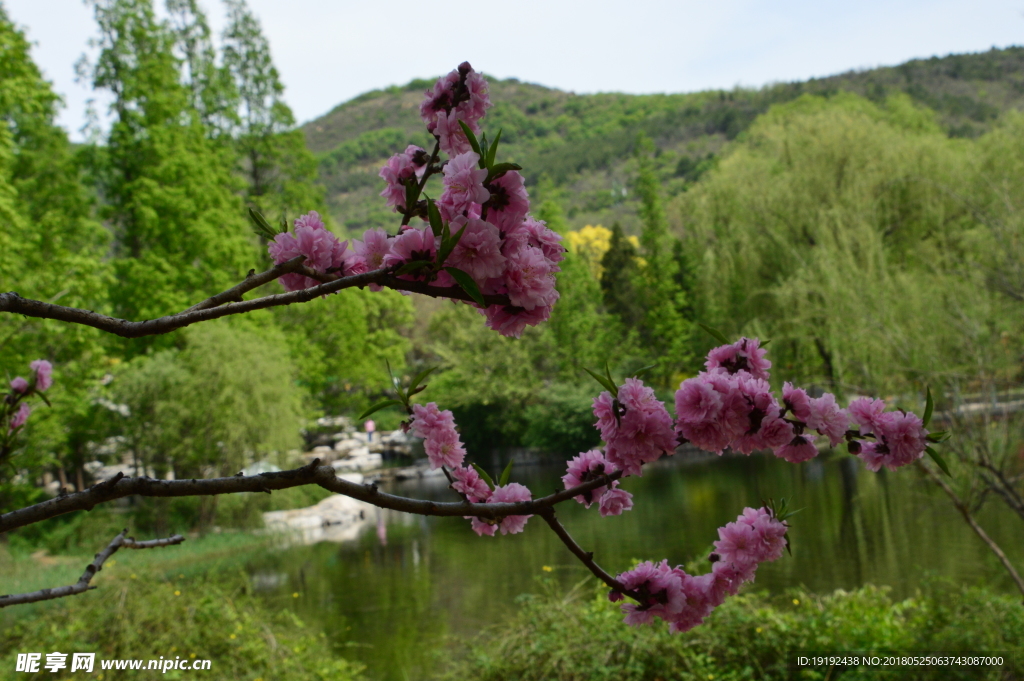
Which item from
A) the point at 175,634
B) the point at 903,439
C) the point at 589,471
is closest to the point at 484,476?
the point at 589,471

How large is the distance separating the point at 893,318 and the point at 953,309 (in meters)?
0.65

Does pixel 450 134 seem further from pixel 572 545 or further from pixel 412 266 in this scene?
pixel 572 545

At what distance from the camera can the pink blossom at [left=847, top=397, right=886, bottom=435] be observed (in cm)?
117

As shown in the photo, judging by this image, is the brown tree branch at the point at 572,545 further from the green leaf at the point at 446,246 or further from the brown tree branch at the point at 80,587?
the brown tree branch at the point at 80,587

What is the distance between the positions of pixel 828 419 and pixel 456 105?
0.72m

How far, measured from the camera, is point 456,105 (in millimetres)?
998

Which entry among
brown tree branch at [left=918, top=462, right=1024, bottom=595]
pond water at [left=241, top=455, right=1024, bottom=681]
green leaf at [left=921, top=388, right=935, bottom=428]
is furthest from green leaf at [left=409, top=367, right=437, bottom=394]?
brown tree branch at [left=918, top=462, right=1024, bottom=595]

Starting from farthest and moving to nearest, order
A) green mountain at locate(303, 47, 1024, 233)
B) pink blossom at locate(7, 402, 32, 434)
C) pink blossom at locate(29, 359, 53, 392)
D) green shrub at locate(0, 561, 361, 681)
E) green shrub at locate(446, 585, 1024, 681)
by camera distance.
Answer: green mountain at locate(303, 47, 1024, 233) → green shrub at locate(0, 561, 361, 681) → green shrub at locate(446, 585, 1024, 681) → pink blossom at locate(29, 359, 53, 392) → pink blossom at locate(7, 402, 32, 434)

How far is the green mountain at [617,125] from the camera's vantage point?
48.7 metres

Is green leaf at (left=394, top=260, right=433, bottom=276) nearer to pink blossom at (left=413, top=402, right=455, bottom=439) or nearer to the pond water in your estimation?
pink blossom at (left=413, top=402, right=455, bottom=439)

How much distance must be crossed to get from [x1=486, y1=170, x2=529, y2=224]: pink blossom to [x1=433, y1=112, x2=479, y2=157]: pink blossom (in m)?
0.21

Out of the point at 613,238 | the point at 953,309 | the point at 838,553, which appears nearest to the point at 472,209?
the point at 953,309

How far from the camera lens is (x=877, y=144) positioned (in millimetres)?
13805

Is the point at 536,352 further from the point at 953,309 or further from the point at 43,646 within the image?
the point at 43,646
